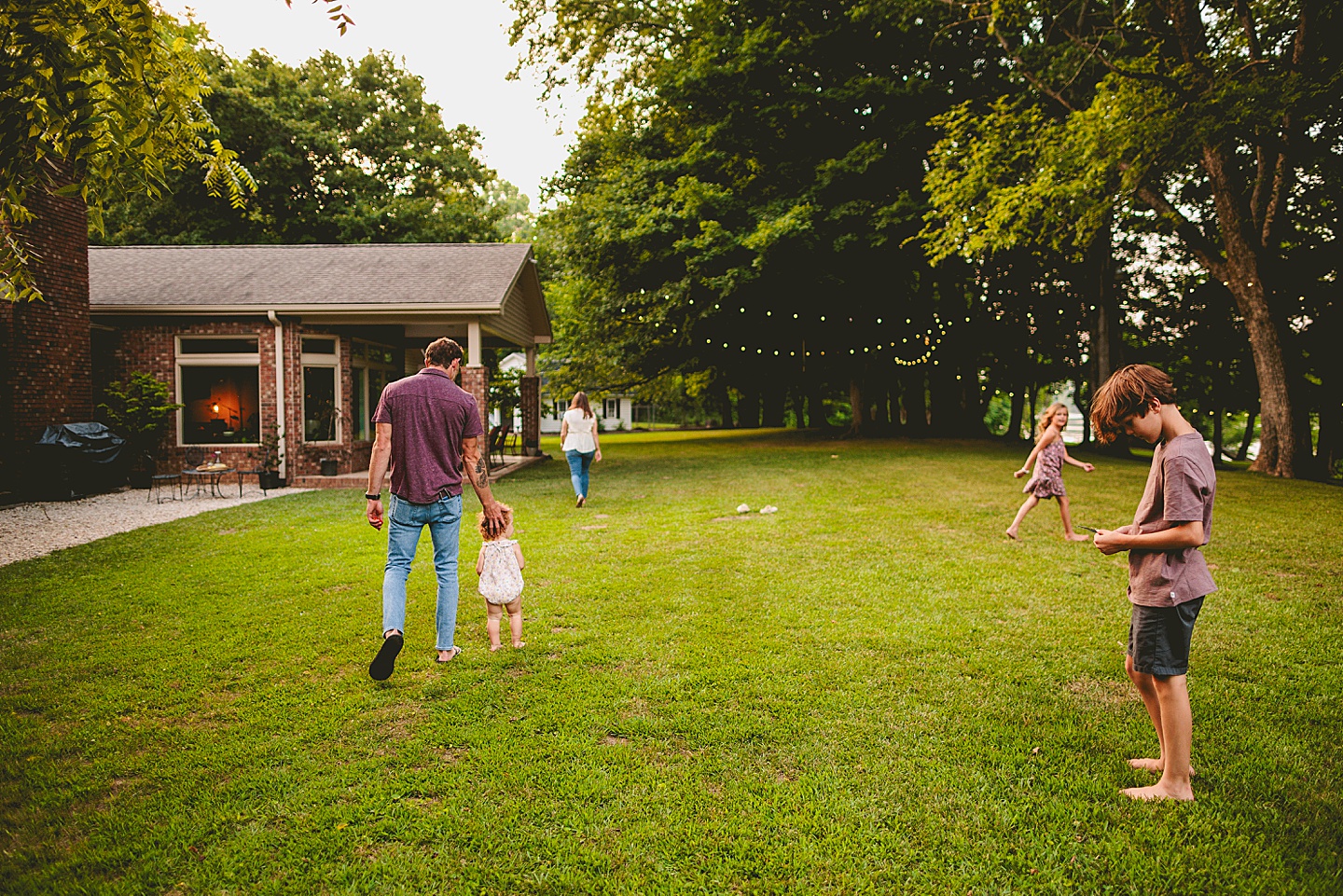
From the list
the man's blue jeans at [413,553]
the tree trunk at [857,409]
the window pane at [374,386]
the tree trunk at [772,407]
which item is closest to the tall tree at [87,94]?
the man's blue jeans at [413,553]

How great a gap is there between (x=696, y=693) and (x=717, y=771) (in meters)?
0.81

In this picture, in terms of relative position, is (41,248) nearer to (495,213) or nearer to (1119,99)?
(1119,99)

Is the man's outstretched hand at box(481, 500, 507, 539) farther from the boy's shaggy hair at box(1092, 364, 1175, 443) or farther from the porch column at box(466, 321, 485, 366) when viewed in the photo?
the porch column at box(466, 321, 485, 366)

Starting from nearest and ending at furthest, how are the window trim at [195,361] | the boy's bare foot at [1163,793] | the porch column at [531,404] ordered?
the boy's bare foot at [1163,793] → the window trim at [195,361] → the porch column at [531,404]

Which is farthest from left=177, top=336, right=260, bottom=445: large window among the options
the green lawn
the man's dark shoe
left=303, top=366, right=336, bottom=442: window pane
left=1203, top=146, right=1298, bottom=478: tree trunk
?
left=1203, top=146, right=1298, bottom=478: tree trunk

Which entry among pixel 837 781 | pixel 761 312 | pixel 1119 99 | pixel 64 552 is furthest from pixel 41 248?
pixel 1119 99

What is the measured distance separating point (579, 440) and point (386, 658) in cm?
665

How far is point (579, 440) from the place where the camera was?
10.6m

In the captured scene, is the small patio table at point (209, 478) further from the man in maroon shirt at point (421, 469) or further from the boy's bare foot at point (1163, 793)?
the boy's bare foot at point (1163, 793)

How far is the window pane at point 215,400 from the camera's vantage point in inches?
582

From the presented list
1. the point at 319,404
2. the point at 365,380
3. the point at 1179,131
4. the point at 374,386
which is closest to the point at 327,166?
the point at 374,386

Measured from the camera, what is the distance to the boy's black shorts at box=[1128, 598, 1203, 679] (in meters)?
2.80

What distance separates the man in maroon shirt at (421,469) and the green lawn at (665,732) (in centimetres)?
50

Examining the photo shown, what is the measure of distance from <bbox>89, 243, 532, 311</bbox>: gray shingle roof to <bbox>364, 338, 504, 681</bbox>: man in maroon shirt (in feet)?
31.6
